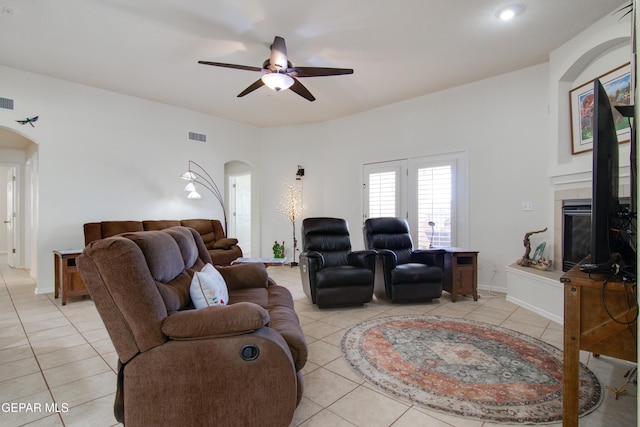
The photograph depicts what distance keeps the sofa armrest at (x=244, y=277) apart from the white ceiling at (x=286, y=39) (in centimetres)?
236

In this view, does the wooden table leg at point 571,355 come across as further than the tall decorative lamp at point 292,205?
No

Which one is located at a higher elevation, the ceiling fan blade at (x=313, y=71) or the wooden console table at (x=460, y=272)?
the ceiling fan blade at (x=313, y=71)

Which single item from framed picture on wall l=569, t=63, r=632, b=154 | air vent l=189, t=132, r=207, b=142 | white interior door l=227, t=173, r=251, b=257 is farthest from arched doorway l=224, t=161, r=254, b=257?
framed picture on wall l=569, t=63, r=632, b=154

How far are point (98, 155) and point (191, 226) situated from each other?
1674 millimetres

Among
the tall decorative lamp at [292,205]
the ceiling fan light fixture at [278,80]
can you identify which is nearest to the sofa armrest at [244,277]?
the ceiling fan light fixture at [278,80]

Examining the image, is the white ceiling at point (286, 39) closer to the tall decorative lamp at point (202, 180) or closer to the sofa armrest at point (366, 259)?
the tall decorative lamp at point (202, 180)

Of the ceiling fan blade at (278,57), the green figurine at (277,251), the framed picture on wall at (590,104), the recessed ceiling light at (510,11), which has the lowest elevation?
the green figurine at (277,251)

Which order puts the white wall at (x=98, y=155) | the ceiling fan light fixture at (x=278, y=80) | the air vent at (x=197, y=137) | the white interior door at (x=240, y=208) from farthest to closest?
the white interior door at (x=240, y=208)
the air vent at (x=197, y=137)
the white wall at (x=98, y=155)
the ceiling fan light fixture at (x=278, y=80)

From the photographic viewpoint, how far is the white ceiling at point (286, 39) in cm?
275

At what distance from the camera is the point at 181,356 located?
130 cm

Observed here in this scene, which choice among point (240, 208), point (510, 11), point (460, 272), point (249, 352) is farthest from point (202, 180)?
point (510, 11)

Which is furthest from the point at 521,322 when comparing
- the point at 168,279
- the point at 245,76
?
the point at 245,76

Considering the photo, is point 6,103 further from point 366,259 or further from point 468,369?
point 468,369

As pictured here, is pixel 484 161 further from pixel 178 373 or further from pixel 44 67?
pixel 44 67
